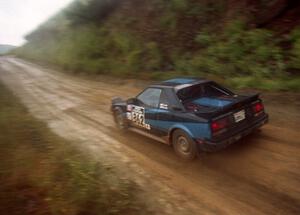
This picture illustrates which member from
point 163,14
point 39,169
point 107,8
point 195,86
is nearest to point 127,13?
point 107,8

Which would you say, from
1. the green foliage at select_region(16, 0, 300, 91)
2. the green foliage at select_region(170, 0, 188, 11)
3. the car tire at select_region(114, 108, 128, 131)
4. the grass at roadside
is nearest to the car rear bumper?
the grass at roadside

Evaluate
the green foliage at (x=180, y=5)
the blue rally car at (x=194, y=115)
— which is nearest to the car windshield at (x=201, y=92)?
the blue rally car at (x=194, y=115)

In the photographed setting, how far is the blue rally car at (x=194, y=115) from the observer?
5750mm

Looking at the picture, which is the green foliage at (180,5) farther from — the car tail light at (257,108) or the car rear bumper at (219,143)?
the car rear bumper at (219,143)

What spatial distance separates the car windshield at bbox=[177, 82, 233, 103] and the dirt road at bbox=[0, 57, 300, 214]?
1.17 m

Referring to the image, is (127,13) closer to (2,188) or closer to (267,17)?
(267,17)

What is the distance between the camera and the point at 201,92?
6898mm

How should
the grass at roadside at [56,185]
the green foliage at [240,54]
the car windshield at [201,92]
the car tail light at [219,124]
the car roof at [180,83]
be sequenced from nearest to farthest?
the grass at roadside at [56,185] < the car tail light at [219,124] < the car windshield at [201,92] < the car roof at [180,83] < the green foliage at [240,54]

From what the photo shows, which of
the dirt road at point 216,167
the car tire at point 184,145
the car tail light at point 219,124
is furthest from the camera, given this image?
Result: the car tire at point 184,145

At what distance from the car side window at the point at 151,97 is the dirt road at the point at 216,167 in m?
1.01

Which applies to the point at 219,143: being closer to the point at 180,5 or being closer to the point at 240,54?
the point at 240,54

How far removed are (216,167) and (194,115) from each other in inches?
41.2

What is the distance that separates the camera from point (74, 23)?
28.0 meters

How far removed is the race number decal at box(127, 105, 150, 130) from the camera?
294 inches
